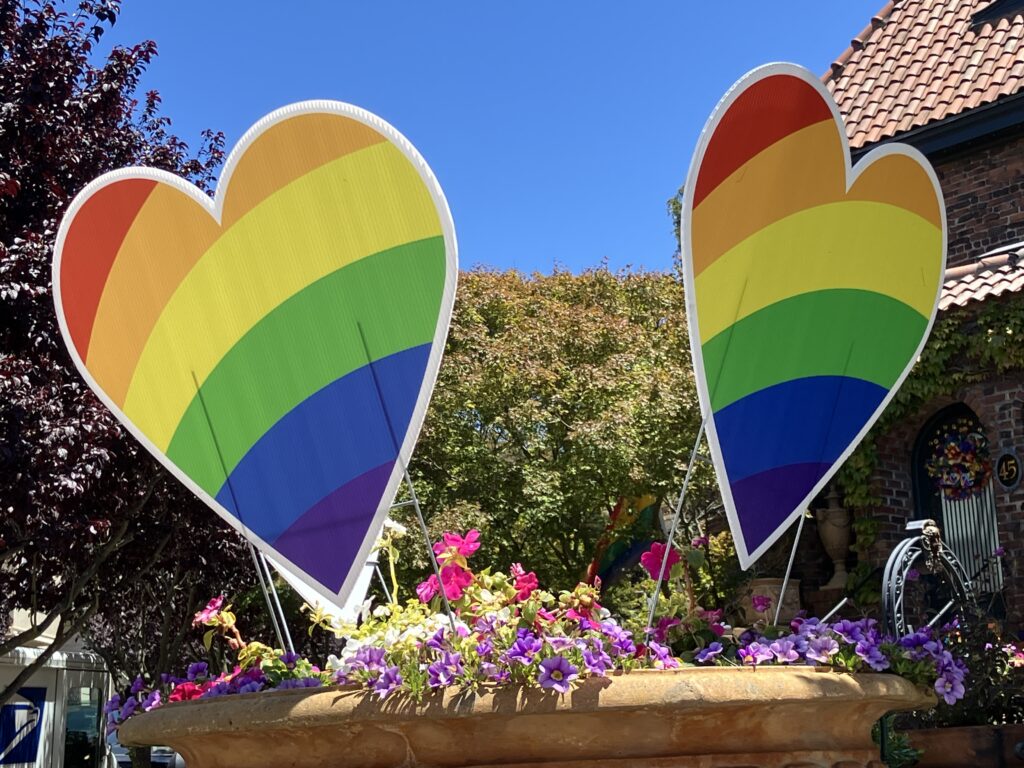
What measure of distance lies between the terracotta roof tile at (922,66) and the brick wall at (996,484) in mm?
3333

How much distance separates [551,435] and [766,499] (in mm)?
12330

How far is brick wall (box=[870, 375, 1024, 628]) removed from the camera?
1051 centimetres

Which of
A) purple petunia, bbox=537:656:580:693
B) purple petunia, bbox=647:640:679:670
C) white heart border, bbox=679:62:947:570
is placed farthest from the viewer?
white heart border, bbox=679:62:947:570

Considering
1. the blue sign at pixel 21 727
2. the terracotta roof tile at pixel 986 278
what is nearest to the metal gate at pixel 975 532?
the terracotta roof tile at pixel 986 278

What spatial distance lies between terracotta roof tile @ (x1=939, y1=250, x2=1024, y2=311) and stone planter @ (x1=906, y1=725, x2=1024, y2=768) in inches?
224

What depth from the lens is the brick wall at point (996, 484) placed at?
10508mm

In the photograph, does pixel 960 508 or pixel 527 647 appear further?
pixel 960 508

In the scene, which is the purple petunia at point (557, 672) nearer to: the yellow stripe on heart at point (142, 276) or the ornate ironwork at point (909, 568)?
the yellow stripe on heart at point (142, 276)

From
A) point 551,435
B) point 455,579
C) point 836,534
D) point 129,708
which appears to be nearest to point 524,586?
point 455,579

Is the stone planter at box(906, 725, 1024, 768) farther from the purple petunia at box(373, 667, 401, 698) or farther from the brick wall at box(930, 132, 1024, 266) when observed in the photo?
the brick wall at box(930, 132, 1024, 266)

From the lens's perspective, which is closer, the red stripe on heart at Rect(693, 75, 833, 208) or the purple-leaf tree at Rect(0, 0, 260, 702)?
the red stripe on heart at Rect(693, 75, 833, 208)

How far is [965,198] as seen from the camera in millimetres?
12414

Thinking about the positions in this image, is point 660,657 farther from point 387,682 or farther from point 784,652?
point 387,682

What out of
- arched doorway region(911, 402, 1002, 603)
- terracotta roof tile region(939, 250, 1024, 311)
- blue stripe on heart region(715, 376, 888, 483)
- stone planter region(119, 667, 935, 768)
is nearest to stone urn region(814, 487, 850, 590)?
arched doorway region(911, 402, 1002, 603)
